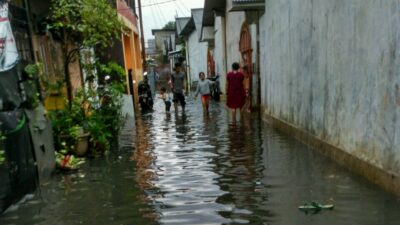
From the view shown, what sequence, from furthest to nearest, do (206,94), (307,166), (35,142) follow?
(206,94), (307,166), (35,142)

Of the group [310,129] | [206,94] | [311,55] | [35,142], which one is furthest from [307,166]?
[206,94]

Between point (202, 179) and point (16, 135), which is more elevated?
point (16, 135)

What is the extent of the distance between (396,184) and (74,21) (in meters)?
5.85

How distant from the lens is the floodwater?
4375mm

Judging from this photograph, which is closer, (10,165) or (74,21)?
(10,165)

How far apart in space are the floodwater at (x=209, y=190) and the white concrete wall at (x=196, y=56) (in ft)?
79.5

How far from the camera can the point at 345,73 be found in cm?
596

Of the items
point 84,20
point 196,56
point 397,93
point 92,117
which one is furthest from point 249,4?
point 196,56

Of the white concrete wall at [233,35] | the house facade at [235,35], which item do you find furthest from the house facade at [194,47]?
the white concrete wall at [233,35]

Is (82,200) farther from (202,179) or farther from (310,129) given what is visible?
(310,129)

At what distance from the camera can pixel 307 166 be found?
634 centimetres

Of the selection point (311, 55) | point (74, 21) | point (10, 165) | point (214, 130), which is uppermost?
point (74, 21)

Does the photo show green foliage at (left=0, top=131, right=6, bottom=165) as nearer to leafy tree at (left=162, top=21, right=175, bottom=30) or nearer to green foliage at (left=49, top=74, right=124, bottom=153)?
green foliage at (left=49, top=74, right=124, bottom=153)

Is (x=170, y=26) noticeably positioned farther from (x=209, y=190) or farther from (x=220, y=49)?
(x=209, y=190)
